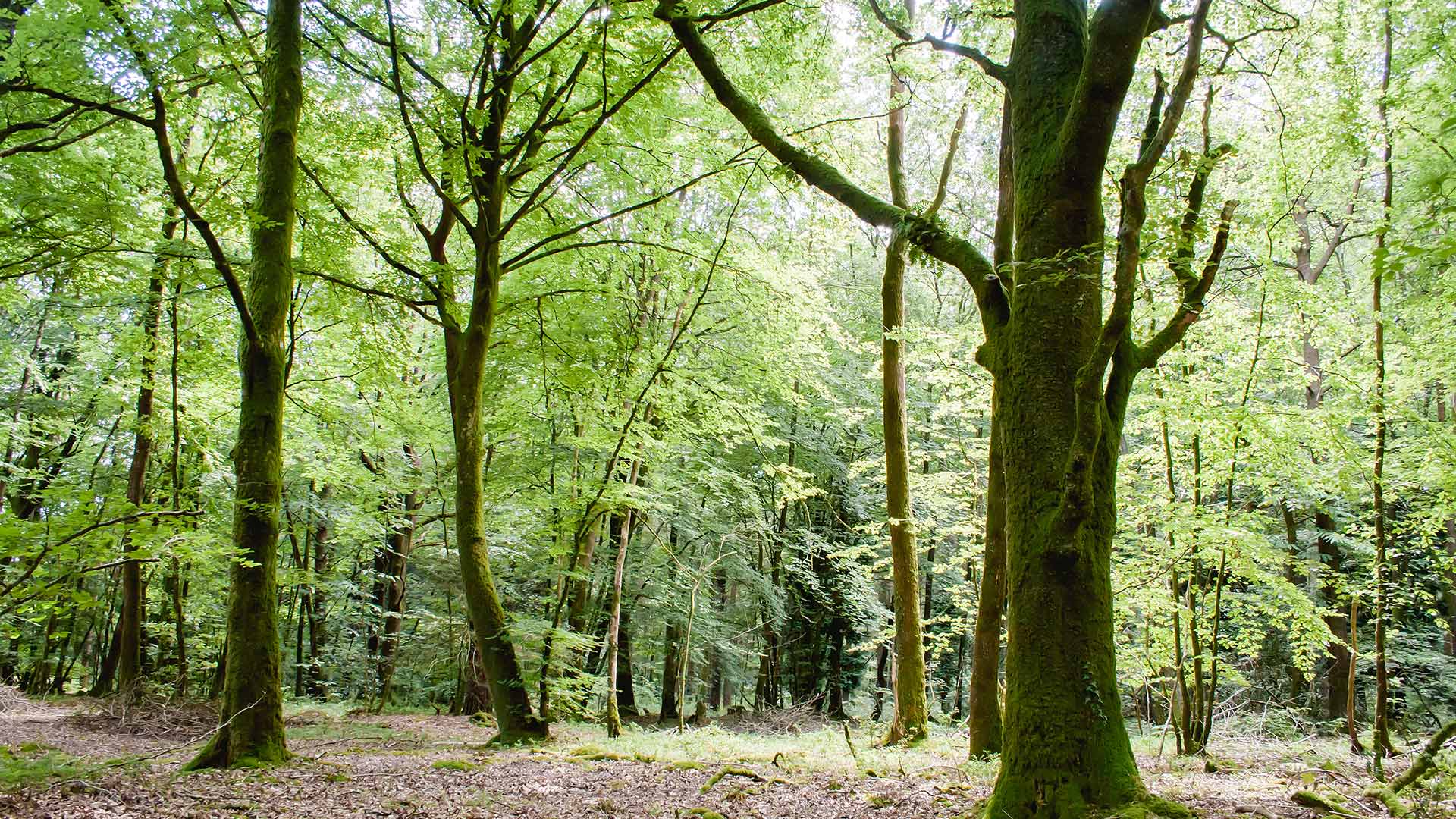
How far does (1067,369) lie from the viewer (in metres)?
3.43

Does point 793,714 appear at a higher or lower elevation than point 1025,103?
lower

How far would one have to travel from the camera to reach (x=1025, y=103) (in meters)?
3.83

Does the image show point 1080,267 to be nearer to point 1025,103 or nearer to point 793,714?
point 1025,103

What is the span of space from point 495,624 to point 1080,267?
269 inches

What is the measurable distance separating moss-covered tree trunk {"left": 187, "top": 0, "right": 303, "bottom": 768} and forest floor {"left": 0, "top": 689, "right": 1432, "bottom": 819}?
357 millimetres

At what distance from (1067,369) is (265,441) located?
5.51m

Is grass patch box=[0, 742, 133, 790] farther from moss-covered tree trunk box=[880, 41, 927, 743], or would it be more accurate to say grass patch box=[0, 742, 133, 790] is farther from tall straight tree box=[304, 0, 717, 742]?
moss-covered tree trunk box=[880, 41, 927, 743]

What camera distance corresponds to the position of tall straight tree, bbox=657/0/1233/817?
10.2ft

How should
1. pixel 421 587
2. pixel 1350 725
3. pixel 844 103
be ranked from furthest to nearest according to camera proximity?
pixel 421 587, pixel 844 103, pixel 1350 725

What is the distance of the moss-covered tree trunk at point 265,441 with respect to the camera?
4930 mm

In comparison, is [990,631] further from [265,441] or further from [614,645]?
[265,441]

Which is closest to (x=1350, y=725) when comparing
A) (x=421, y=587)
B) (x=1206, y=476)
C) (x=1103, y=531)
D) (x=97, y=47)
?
(x=1206, y=476)

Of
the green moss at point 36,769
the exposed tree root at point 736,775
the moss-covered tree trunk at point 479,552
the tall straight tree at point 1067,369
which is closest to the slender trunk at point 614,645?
the moss-covered tree trunk at point 479,552

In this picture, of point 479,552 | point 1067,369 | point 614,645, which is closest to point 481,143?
point 479,552
